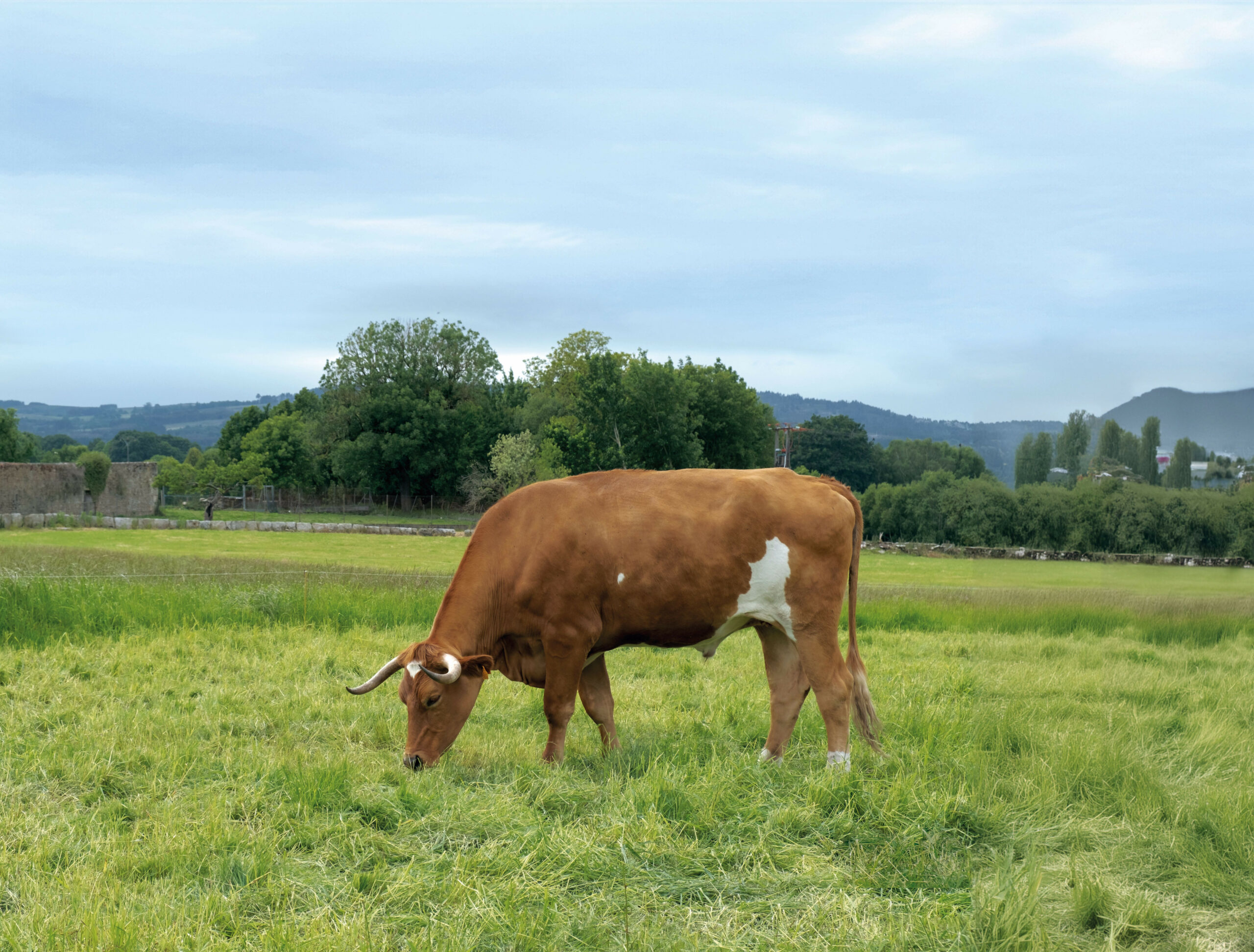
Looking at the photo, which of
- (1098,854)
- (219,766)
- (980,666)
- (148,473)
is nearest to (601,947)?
(1098,854)

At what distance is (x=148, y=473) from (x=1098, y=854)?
237ft

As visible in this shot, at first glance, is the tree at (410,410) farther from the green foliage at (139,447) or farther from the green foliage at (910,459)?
the green foliage at (139,447)

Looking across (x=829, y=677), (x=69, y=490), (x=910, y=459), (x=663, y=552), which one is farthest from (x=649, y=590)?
(x=910, y=459)

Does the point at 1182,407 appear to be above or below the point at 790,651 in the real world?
above

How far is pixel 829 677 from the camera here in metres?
6.57

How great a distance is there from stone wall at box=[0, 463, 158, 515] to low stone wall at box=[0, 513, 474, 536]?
154 cm

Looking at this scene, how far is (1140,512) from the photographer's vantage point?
293 inches

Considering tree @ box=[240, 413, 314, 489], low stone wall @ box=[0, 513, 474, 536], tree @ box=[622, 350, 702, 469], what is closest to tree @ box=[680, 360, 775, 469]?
tree @ box=[622, 350, 702, 469]

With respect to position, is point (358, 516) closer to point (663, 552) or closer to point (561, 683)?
point (561, 683)

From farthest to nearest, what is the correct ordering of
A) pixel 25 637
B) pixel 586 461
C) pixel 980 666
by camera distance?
1. pixel 586 461
2. pixel 25 637
3. pixel 980 666

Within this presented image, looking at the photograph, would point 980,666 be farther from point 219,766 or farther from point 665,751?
point 219,766

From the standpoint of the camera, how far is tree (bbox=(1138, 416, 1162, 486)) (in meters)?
7.61

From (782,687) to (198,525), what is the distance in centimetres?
5759

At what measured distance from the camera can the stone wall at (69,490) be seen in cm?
5650
